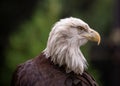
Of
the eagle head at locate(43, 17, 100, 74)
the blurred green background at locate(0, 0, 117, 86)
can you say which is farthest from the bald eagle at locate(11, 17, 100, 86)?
the blurred green background at locate(0, 0, 117, 86)

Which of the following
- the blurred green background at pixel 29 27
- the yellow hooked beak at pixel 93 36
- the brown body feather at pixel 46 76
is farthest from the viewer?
the blurred green background at pixel 29 27

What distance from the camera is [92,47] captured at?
17.9 m

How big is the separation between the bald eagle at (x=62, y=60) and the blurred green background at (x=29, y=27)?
637cm

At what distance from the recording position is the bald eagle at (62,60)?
8.79 m

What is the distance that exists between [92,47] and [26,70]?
8979 mm

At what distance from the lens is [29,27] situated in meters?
16.6

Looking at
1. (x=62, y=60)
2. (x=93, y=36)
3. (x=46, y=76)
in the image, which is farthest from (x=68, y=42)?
(x=46, y=76)

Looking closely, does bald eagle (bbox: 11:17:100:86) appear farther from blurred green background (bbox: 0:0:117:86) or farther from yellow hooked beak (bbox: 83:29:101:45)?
blurred green background (bbox: 0:0:117:86)

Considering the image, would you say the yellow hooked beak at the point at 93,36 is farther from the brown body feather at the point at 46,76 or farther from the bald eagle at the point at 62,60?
the brown body feather at the point at 46,76

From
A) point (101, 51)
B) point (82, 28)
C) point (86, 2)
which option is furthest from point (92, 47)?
point (82, 28)

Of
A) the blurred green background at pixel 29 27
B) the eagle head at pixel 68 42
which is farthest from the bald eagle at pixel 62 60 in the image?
the blurred green background at pixel 29 27

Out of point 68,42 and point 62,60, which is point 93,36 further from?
point 62,60

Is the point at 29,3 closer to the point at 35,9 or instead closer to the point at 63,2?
the point at 35,9

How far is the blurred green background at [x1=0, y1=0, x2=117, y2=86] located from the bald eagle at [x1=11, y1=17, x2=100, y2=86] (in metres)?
6.37
